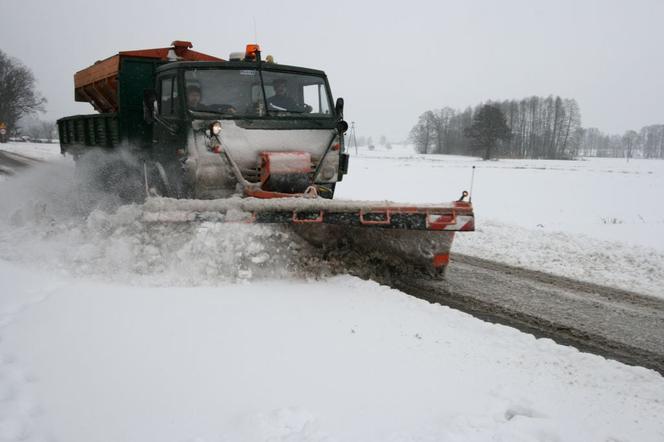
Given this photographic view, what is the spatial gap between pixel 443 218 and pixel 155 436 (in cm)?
339

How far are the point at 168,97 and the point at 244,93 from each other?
104cm

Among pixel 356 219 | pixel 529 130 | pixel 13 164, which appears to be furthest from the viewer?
pixel 529 130

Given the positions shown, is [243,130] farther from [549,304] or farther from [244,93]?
[549,304]

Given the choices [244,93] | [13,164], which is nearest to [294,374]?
[244,93]

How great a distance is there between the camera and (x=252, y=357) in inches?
132

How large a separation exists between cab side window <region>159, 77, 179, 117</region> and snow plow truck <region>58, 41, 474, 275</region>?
1cm

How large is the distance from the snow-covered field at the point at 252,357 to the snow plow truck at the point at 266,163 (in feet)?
1.27

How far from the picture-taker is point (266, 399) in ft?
9.34

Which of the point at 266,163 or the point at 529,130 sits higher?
the point at 529,130

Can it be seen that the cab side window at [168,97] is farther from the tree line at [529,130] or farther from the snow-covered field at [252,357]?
the tree line at [529,130]

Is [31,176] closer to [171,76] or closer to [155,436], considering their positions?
[171,76]

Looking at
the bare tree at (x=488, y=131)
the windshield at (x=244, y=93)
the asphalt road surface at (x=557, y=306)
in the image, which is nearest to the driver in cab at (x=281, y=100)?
the windshield at (x=244, y=93)

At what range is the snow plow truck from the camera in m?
4.78

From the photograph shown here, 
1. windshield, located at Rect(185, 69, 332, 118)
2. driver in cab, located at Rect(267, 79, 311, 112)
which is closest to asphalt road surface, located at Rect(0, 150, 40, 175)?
windshield, located at Rect(185, 69, 332, 118)
